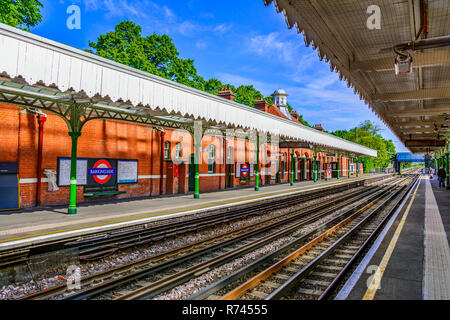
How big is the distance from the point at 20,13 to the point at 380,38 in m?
24.8

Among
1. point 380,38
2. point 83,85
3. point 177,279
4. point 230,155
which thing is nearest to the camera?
point 177,279

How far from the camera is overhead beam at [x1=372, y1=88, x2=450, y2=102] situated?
772cm

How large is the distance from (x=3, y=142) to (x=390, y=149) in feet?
379

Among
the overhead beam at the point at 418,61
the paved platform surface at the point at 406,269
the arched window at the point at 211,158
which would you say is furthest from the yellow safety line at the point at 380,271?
the arched window at the point at 211,158

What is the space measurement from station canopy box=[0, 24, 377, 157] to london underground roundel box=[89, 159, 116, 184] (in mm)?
3189

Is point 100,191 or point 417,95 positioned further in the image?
point 100,191

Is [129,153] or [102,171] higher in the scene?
[129,153]

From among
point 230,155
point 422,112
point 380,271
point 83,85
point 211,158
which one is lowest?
point 380,271

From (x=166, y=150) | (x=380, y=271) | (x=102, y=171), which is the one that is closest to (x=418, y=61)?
(x=380, y=271)

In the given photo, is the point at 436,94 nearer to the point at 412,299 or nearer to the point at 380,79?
the point at 380,79

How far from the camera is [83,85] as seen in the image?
25.6 ft

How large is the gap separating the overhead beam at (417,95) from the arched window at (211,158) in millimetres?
14483

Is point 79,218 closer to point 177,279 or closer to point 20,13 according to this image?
point 177,279

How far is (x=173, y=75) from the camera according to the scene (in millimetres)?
34719
